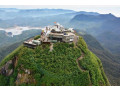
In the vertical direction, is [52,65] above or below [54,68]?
above

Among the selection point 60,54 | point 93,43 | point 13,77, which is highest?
point 60,54

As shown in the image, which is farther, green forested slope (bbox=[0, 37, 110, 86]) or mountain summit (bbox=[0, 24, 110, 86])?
mountain summit (bbox=[0, 24, 110, 86])

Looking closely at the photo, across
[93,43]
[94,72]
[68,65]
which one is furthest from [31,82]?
[93,43]

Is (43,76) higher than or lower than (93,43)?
higher

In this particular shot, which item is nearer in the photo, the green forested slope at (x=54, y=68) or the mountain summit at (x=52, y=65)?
the green forested slope at (x=54, y=68)

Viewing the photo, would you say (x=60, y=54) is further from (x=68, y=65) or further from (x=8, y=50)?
(x=8, y=50)

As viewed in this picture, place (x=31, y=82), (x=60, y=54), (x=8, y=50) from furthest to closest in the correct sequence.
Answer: (x=8, y=50) → (x=60, y=54) → (x=31, y=82)

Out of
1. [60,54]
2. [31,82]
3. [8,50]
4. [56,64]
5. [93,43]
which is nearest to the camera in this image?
[31,82]

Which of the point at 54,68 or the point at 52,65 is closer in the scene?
the point at 54,68
